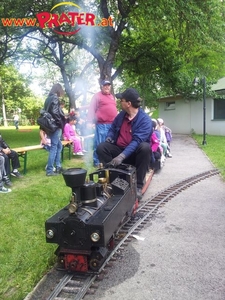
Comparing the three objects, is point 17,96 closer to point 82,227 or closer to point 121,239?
point 121,239

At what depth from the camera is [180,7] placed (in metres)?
11.5

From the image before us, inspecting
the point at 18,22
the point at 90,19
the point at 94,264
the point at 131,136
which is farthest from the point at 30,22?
the point at 94,264

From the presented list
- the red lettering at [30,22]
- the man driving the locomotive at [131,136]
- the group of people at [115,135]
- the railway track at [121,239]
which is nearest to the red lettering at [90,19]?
the red lettering at [30,22]

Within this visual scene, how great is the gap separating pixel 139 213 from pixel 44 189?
201 cm

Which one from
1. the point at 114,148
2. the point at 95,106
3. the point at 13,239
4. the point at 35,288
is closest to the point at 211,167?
the point at 95,106

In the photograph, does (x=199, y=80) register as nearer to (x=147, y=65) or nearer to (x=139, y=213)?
(x=147, y=65)

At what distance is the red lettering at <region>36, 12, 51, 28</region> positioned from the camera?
13355mm

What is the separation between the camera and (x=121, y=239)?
357cm

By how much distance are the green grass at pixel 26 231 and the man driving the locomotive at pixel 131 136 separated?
1.12 m

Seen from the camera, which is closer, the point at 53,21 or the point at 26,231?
the point at 26,231

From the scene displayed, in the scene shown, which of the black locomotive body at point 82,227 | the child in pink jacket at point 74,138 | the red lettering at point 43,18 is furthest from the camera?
the red lettering at point 43,18

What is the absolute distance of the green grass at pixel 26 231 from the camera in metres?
2.80

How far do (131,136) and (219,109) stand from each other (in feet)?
48.8

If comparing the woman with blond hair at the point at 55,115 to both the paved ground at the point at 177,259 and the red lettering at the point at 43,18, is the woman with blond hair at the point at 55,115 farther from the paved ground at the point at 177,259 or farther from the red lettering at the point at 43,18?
the red lettering at the point at 43,18
